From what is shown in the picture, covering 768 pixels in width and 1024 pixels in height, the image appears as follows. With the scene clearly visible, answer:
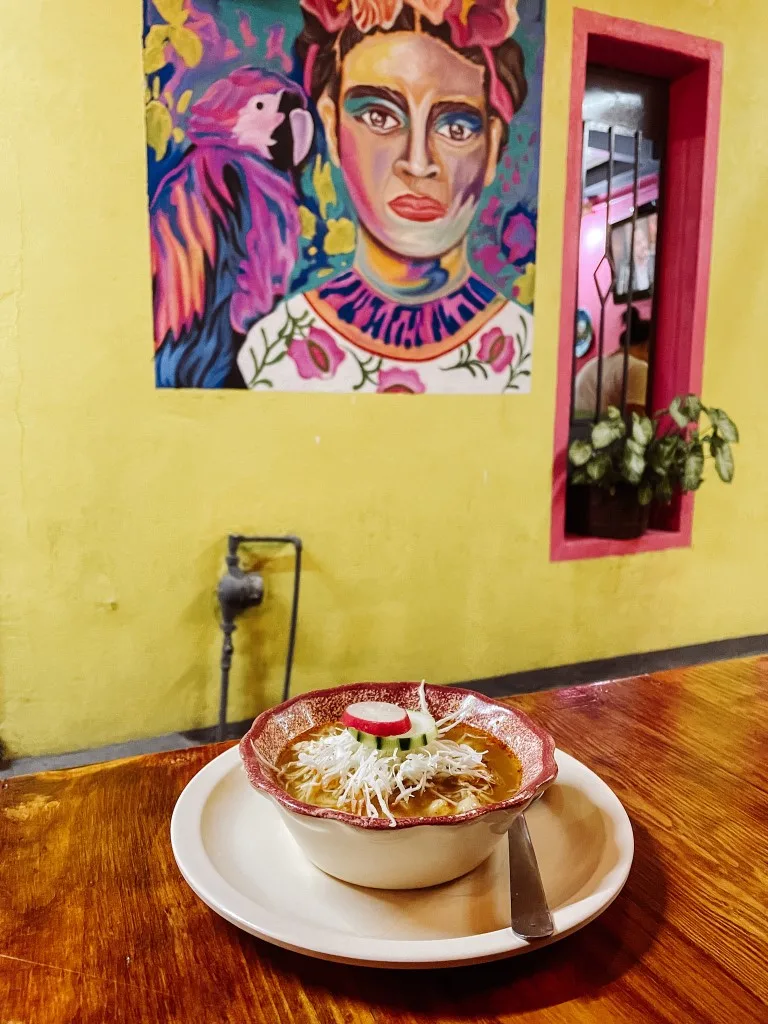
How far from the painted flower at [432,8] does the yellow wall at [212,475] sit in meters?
0.35

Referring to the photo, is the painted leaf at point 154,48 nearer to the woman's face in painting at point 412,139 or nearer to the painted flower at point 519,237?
the woman's face in painting at point 412,139

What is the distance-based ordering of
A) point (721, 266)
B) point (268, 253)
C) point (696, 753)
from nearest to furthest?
point (696, 753)
point (268, 253)
point (721, 266)

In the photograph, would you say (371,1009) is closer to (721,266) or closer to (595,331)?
(595,331)

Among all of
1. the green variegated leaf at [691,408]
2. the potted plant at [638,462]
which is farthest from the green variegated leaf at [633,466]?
the green variegated leaf at [691,408]

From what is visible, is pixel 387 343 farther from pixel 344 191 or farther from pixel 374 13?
pixel 374 13

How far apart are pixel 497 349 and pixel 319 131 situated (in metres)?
0.78

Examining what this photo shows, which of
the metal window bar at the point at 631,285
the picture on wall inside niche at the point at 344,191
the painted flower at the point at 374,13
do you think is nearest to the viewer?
the picture on wall inside niche at the point at 344,191

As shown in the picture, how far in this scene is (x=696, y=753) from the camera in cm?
95

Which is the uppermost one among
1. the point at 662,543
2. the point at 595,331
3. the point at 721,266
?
the point at 721,266

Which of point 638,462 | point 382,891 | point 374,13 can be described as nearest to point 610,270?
point 638,462

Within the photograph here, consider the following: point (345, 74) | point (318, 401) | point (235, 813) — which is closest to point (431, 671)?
point (318, 401)

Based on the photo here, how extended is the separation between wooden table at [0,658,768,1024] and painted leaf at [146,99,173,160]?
1509 mm

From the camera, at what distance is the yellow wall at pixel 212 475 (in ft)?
5.66

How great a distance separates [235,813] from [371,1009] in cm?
25
